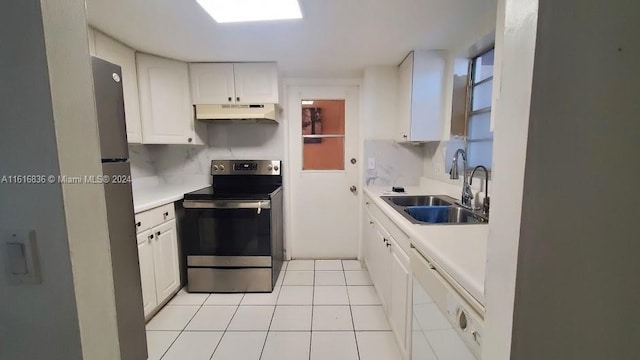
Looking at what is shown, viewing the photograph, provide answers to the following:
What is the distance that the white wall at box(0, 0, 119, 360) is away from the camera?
495mm

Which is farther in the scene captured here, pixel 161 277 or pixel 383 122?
pixel 383 122

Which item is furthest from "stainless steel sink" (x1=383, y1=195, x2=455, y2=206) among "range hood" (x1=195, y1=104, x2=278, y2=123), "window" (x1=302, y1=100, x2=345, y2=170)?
"range hood" (x1=195, y1=104, x2=278, y2=123)

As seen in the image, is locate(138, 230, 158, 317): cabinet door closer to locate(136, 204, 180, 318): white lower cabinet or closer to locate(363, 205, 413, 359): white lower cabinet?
locate(136, 204, 180, 318): white lower cabinet

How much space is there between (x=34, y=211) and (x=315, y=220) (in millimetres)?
2840

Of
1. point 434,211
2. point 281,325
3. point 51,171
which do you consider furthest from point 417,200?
point 51,171

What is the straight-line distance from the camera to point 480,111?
7.00 feet

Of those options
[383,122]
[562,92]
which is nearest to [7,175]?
[562,92]

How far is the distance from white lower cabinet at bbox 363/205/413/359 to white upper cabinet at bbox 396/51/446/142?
35.9 inches

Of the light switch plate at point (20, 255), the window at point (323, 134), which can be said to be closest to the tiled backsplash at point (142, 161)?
the window at point (323, 134)

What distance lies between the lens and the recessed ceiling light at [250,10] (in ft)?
5.10

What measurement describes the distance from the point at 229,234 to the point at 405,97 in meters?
2.07

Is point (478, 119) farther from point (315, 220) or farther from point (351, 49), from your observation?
point (315, 220)

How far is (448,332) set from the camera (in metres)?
0.98

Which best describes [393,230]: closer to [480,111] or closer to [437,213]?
[437,213]
